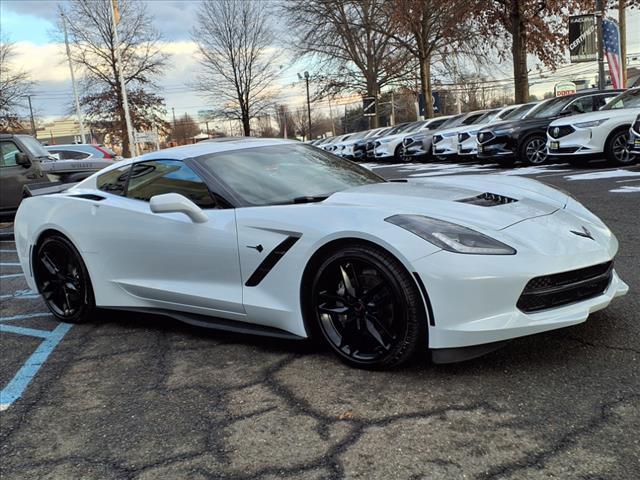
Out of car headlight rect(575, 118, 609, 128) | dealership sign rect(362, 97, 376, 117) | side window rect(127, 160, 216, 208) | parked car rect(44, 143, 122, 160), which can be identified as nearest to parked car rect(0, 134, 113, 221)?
parked car rect(44, 143, 122, 160)

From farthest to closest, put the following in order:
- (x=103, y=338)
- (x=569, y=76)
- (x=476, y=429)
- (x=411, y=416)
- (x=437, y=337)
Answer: (x=569, y=76)
(x=103, y=338)
(x=437, y=337)
(x=411, y=416)
(x=476, y=429)

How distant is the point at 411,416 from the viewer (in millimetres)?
2527

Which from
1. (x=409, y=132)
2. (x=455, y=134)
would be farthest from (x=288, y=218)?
(x=409, y=132)

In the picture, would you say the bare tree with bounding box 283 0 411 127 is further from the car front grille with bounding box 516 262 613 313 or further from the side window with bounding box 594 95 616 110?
the car front grille with bounding box 516 262 613 313

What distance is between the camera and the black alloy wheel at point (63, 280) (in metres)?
4.35

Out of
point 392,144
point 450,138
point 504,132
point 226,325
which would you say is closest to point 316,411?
point 226,325

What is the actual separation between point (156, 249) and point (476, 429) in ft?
7.45

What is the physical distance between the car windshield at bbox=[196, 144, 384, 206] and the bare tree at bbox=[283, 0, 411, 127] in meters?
25.8

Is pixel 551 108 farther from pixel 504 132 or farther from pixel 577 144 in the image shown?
pixel 577 144

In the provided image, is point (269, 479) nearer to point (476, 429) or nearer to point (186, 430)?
point (186, 430)

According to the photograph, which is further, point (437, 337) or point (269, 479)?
point (437, 337)

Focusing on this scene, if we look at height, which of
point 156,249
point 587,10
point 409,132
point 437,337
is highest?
point 587,10

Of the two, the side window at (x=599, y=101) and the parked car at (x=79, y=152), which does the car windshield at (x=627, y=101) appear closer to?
the side window at (x=599, y=101)

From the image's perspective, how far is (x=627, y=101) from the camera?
10969mm
